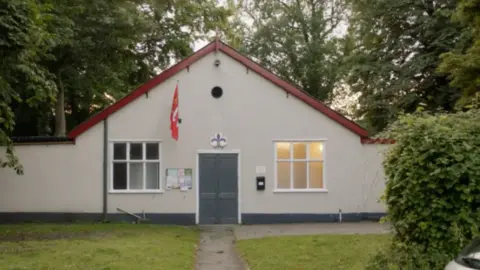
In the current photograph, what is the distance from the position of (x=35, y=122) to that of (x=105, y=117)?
1096cm

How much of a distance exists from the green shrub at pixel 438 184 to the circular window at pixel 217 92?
11567 mm

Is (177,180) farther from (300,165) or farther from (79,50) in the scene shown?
(79,50)

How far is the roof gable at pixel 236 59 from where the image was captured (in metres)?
19.9

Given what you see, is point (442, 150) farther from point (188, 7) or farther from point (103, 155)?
point (188, 7)

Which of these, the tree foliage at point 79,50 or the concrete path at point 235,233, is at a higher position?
the tree foliage at point 79,50

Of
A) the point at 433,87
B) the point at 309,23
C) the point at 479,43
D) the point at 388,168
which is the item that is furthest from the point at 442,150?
the point at 309,23

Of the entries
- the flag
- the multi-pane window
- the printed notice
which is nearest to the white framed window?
the printed notice

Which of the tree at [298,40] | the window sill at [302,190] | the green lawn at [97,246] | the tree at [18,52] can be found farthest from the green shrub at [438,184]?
the tree at [298,40]

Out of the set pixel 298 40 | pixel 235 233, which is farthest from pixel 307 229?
pixel 298 40

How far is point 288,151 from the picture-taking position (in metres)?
20.2

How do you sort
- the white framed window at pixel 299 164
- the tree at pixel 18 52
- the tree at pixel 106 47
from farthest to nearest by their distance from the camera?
the tree at pixel 106 47
the white framed window at pixel 299 164
the tree at pixel 18 52

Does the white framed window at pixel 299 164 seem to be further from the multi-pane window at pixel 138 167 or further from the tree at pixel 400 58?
the tree at pixel 400 58

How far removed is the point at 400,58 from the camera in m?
26.3

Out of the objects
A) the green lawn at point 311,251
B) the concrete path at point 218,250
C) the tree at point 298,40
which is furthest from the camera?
the tree at point 298,40
